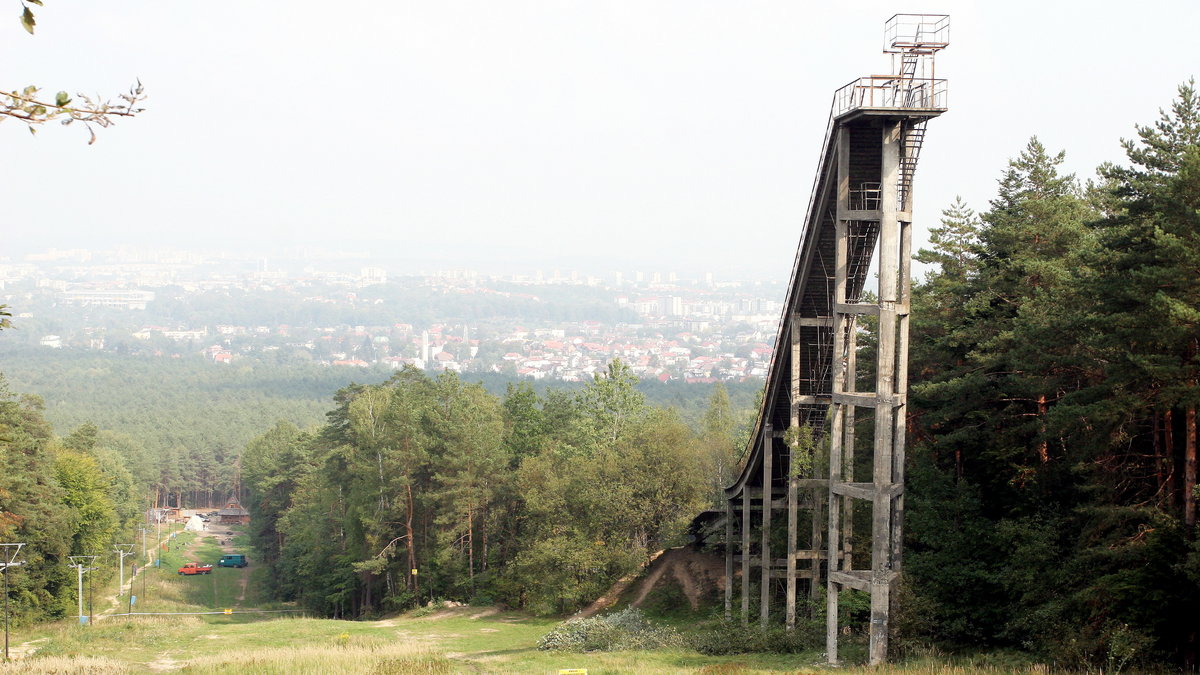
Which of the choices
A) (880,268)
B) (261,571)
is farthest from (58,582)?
(880,268)

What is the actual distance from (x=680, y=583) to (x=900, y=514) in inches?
670

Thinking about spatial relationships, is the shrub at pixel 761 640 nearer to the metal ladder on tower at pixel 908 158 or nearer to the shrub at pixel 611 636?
the shrub at pixel 611 636

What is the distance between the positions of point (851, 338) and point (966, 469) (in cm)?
614

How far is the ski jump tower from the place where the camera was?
23141 millimetres

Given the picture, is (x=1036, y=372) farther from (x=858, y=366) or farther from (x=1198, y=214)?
(x=858, y=366)

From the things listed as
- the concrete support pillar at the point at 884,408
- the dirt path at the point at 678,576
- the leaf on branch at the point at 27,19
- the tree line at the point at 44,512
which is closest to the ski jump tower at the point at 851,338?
the concrete support pillar at the point at 884,408

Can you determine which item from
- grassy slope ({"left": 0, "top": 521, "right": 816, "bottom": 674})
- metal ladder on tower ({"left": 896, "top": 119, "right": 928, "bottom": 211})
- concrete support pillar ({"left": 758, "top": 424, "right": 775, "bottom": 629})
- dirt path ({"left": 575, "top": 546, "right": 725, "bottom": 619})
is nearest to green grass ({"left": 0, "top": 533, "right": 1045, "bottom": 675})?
grassy slope ({"left": 0, "top": 521, "right": 816, "bottom": 674})

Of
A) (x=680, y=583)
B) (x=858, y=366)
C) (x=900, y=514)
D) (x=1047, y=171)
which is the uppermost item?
(x=1047, y=171)

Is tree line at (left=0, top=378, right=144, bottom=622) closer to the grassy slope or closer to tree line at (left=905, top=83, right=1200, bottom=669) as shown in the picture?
the grassy slope

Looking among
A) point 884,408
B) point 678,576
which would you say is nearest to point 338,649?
point 678,576

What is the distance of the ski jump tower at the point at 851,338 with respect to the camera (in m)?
23.1

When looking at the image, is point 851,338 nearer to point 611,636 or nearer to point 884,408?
point 884,408

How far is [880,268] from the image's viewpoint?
908 inches

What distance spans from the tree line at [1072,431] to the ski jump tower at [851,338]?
174 centimetres
